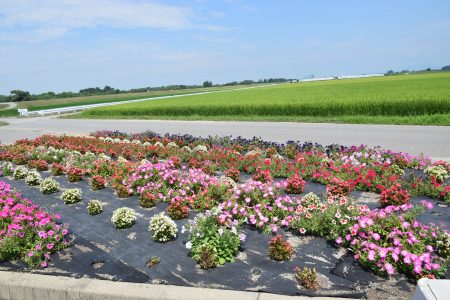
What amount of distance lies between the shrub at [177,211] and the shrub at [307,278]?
7.30 feet

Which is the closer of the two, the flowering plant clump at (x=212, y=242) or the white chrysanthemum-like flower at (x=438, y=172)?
the flowering plant clump at (x=212, y=242)

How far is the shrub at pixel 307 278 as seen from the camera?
3643 mm

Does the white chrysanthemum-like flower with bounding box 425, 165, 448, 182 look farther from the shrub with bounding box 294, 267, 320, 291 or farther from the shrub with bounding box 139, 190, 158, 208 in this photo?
the shrub with bounding box 139, 190, 158, 208

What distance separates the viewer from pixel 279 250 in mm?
4219

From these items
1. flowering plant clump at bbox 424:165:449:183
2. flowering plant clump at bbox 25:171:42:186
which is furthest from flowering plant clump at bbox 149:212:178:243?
flowering plant clump at bbox 424:165:449:183

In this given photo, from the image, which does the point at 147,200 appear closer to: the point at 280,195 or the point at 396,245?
the point at 280,195

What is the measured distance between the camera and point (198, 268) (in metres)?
4.15

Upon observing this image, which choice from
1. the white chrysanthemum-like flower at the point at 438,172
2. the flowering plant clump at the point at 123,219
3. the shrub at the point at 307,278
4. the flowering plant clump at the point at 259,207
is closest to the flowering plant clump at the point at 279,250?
the shrub at the point at 307,278

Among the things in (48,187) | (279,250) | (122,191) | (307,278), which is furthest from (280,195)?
(48,187)

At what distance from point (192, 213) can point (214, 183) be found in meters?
0.84

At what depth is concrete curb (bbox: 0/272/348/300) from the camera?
356 cm

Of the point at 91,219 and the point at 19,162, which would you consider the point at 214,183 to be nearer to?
the point at 91,219

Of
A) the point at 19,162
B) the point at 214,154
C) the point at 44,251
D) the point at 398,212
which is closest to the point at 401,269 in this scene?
the point at 398,212

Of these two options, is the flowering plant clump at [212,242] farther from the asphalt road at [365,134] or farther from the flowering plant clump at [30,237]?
the asphalt road at [365,134]
